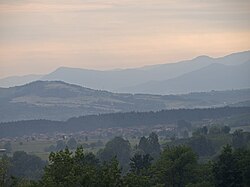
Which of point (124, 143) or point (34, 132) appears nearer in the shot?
point (124, 143)

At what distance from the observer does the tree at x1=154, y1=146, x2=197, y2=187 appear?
44094 mm

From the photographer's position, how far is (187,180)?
44.7 m

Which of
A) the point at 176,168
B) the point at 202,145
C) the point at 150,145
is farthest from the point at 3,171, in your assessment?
the point at 150,145

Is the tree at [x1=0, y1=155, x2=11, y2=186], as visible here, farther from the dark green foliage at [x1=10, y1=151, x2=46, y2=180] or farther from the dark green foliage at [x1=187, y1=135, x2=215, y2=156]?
the dark green foliage at [x1=187, y1=135, x2=215, y2=156]

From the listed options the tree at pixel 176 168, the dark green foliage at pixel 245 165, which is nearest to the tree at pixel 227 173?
the dark green foliage at pixel 245 165

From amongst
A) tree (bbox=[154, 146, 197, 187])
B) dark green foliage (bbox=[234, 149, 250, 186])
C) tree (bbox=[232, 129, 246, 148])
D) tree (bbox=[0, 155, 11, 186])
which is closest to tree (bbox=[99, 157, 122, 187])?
tree (bbox=[0, 155, 11, 186])

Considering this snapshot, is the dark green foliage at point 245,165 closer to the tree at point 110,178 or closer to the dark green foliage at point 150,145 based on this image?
the tree at point 110,178

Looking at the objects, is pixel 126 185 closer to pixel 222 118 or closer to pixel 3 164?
pixel 3 164

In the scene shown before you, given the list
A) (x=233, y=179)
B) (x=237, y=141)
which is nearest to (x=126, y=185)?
(x=233, y=179)

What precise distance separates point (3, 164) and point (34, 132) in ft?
527

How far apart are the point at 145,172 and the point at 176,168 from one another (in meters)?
2.36

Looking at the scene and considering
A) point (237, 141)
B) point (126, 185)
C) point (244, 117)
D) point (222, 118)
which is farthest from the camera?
point (222, 118)

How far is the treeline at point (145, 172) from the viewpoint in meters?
29.5

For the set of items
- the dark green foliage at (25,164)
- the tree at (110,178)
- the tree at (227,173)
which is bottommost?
the dark green foliage at (25,164)
